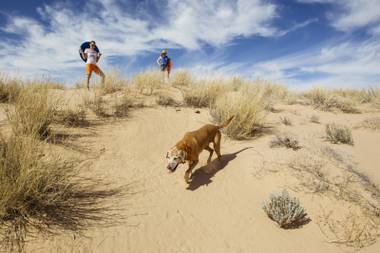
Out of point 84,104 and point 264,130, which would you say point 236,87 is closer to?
point 264,130

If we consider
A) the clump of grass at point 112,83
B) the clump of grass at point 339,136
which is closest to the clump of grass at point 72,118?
the clump of grass at point 112,83

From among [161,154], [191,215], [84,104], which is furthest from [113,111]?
[191,215]

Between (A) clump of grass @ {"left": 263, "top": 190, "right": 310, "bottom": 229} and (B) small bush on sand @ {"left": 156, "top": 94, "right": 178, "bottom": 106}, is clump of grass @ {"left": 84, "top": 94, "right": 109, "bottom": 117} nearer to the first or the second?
(B) small bush on sand @ {"left": 156, "top": 94, "right": 178, "bottom": 106}

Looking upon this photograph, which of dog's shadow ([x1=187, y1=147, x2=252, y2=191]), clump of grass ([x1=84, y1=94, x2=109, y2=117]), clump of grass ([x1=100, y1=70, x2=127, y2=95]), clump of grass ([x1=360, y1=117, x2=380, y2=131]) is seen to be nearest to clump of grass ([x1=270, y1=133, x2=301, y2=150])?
dog's shadow ([x1=187, y1=147, x2=252, y2=191])

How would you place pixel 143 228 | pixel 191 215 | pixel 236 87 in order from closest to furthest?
1. pixel 143 228
2. pixel 191 215
3. pixel 236 87

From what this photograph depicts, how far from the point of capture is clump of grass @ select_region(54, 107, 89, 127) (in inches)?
207

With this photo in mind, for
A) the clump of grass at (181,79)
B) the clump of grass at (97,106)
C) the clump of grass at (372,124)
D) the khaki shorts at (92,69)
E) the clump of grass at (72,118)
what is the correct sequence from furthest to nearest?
the clump of grass at (181,79)
the khaki shorts at (92,69)
the clump of grass at (372,124)
the clump of grass at (97,106)
the clump of grass at (72,118)

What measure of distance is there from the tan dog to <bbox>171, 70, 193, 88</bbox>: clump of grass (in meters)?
5.88

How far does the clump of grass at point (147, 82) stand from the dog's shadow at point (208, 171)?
4.03m

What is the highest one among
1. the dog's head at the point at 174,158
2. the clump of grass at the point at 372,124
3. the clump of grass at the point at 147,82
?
the clump of grass at the point at 147,82

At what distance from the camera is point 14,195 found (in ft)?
8.26

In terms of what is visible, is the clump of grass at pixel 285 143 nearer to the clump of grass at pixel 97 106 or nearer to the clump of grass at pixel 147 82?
the clump of grass at pixel 97 106

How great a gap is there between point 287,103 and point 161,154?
Answer: 732cm

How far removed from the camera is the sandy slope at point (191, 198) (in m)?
2.88
